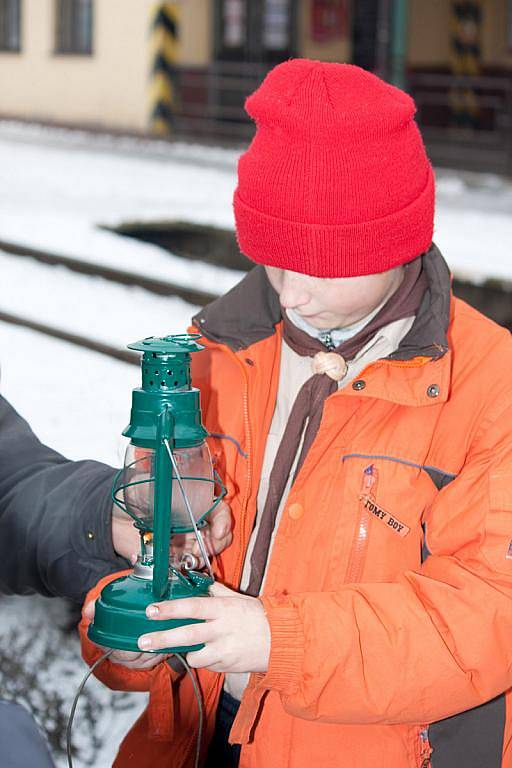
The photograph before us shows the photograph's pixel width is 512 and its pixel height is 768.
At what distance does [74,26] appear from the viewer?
14.9m

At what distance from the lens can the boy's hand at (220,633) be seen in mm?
1200

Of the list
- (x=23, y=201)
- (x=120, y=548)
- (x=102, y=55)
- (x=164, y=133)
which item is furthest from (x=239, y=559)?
(x=102, y=55)

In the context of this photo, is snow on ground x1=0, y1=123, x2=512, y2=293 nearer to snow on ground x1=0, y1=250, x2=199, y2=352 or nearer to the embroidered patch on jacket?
snow on ground x1=0, y1=250, x2=199, y2=352

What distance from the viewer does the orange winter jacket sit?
1.31 m

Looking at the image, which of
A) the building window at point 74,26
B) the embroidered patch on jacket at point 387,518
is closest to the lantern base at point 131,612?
the embroidered patch on jacket at point 387,518

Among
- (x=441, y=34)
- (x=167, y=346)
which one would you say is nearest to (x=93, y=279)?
(x=167, y=346)

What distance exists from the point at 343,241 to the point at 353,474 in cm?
29

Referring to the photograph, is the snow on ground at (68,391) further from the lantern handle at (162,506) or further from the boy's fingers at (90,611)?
the lantern handle at (162,506)

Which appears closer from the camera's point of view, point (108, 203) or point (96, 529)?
point (96, 529)

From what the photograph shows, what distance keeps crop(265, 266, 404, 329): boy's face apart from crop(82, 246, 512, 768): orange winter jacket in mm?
70

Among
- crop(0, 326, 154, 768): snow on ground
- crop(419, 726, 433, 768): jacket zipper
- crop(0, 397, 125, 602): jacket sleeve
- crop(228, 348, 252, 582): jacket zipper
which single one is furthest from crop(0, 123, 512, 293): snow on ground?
crop(419, 726, 433, 768): jacket zipper

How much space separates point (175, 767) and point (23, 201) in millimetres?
7485

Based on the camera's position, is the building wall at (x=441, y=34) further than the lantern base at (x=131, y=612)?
Yes

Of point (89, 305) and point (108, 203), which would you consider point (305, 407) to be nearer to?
point (89, 305)
